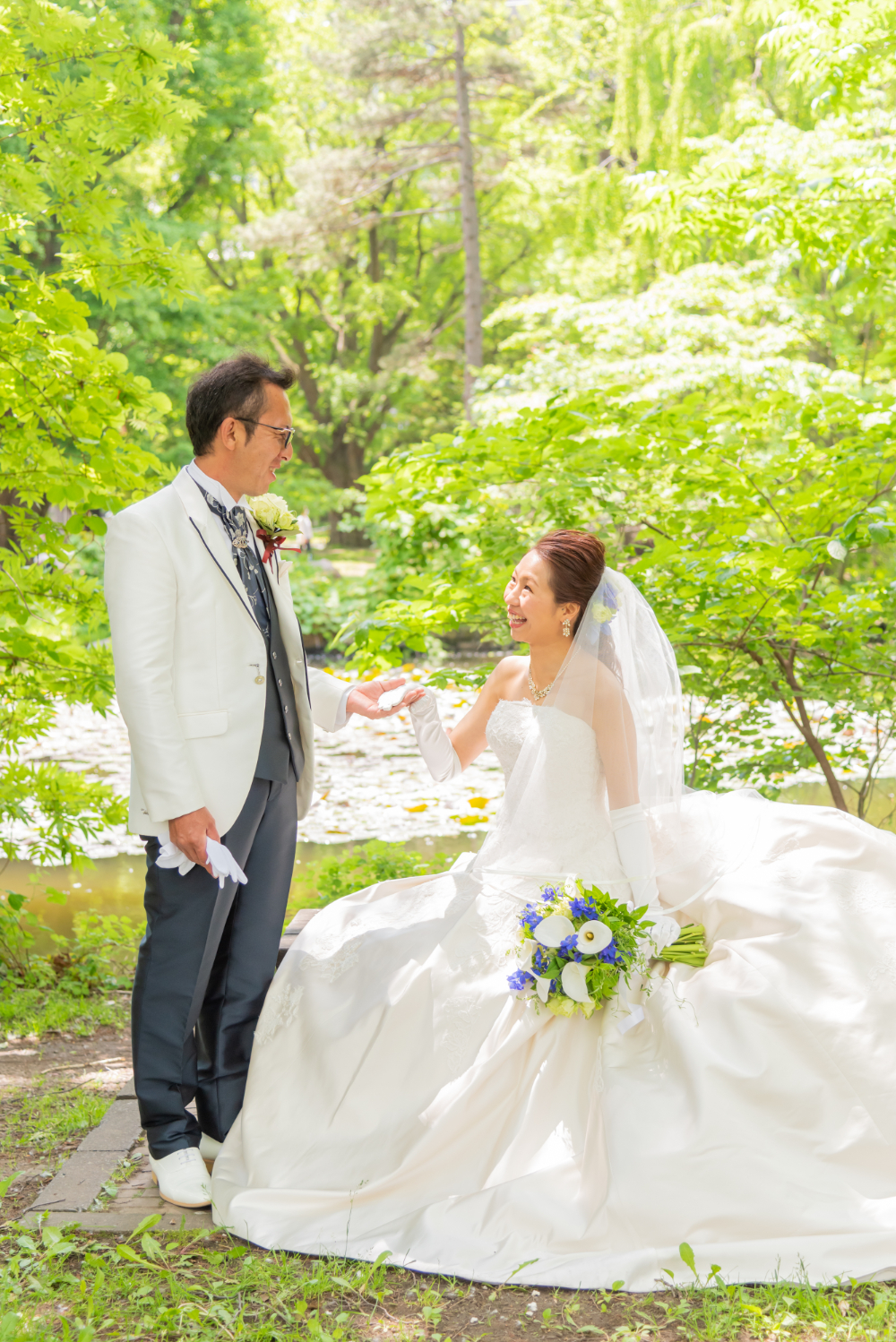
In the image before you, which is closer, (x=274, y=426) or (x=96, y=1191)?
(x=96, y=1191)

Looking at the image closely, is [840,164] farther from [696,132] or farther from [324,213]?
[324,213]

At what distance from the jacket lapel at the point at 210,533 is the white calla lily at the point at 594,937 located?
115cm

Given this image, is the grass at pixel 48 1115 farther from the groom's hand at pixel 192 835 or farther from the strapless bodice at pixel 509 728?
the strapless bodice at pixel 509 728

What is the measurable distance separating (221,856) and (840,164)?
5.96m

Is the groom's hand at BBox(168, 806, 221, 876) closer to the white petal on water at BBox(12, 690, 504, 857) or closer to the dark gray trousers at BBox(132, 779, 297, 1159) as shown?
the dark gray trousers at BBox(132, 779, 297, 1159)

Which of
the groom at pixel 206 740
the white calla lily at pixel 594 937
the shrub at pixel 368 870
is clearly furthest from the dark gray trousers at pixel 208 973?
the shrub at pixel 368 870

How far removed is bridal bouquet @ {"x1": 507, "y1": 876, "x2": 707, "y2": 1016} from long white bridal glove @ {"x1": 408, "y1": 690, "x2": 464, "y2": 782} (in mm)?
638

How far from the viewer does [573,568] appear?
10.1ft

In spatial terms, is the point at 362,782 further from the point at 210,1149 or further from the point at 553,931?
the point at 553,931

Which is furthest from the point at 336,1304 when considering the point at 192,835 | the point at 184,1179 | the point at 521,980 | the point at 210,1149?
the point at 192,835

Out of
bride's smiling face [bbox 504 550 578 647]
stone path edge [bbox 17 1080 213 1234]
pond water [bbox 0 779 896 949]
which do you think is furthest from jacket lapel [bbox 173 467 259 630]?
pond water [bbox 0 779 896 949]

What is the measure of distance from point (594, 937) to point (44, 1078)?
2.09 metres

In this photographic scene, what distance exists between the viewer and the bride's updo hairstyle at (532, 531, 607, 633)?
3.09 m

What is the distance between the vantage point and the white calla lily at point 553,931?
103 inches
